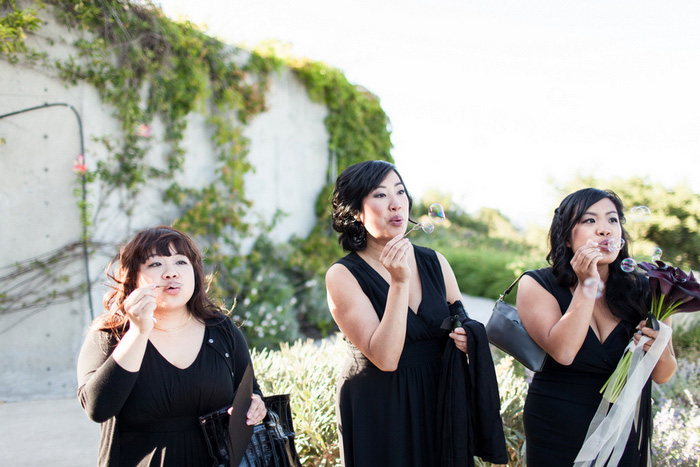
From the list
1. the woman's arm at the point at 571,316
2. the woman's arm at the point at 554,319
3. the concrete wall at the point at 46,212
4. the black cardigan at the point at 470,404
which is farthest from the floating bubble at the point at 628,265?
the concrete wall at the point at 46,212

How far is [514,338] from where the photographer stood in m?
2.19

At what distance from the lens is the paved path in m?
3.40

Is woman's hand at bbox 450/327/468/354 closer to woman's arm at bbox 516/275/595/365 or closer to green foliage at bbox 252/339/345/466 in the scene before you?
woman's arm at bbox 516/275/595/365

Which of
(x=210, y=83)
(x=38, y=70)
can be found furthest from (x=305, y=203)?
(x=38, y=70)

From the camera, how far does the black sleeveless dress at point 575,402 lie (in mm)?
2156

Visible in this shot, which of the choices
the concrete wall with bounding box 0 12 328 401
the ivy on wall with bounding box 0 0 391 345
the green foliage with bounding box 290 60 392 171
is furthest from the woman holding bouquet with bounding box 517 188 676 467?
the green foliage with bounding box 290 60 392 171

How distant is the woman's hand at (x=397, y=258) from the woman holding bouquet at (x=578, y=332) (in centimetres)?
73

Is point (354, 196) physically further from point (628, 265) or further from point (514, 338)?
point (628, 265)

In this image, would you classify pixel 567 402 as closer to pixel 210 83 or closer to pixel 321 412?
pixel 321 412

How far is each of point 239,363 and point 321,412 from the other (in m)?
1.18

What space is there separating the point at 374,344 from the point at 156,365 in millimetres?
792

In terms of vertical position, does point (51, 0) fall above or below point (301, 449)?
above

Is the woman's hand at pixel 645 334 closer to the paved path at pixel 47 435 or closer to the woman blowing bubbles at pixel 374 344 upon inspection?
the woman blowing bubbles at pixel 374 344

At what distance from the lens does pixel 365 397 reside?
2070 mm
